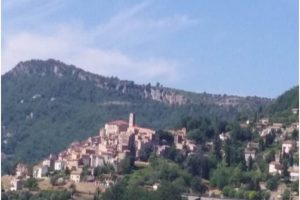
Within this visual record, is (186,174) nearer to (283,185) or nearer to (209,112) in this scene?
(283,185)

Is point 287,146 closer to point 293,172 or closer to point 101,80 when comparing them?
point 293,172

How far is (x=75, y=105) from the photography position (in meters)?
52.6

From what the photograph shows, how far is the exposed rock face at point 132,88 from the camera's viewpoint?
171 feet

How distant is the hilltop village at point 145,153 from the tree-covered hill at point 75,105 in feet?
42.5

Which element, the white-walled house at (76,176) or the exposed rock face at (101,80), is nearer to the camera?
the white-walled house at (76,176)

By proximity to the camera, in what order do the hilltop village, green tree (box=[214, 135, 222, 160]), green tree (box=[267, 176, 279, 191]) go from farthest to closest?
1. green tree (box=[214, 135, 222, 160])
2. the hilltop village
3. green tree (box=[267, 176, 279, 191])

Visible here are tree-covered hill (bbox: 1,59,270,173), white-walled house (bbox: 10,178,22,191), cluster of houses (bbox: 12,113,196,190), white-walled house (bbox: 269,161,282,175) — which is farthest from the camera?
tree-covered hill (bbox: 1,59,270,173)

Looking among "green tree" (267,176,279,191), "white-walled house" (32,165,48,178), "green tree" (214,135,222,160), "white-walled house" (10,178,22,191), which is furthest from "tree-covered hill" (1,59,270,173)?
"green tree" (267,176,279,191)

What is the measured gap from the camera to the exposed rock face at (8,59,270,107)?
52.0 meters

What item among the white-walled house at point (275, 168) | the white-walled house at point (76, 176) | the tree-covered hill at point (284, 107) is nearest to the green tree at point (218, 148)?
the white-walled house at point (275, 168)

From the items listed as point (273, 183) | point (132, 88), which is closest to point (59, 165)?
point (273, 183)

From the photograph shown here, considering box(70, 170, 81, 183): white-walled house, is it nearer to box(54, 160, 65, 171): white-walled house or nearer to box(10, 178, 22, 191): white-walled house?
box(10, 178, 22, 191): white-walled house

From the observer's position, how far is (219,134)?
1113 inches

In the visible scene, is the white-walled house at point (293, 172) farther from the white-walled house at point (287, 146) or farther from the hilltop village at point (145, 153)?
the white-walled house at point (287, 146)
